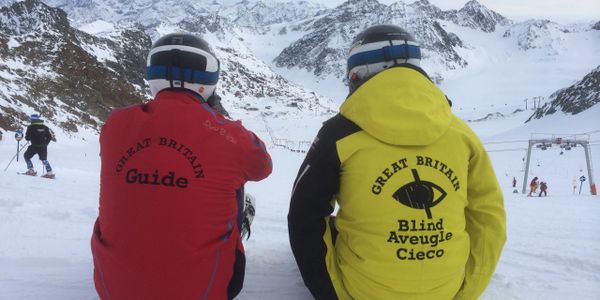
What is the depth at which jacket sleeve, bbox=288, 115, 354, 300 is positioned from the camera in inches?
85.0

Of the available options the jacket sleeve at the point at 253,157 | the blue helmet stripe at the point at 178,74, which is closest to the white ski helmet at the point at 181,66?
the blue helmet stripe at the point at 178,74

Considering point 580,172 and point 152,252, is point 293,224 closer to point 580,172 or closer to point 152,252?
point 152,252

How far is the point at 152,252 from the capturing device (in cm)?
198

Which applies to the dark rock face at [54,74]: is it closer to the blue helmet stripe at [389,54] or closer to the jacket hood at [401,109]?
the blue helmet stripe at [389,54]

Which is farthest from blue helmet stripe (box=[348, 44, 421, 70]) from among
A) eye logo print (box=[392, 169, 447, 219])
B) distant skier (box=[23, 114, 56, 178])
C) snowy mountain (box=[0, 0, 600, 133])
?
snowy mountain (box=[0, 0, 600, 133])

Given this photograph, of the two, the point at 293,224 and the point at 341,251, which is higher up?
the point at 293,224

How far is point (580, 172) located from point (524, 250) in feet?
84.0

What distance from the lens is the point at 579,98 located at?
6247cm

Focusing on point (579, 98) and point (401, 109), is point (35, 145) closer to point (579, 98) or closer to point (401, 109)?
point (401, 109)

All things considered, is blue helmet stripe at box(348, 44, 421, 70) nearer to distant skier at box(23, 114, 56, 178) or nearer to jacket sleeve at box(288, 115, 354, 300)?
jacket sleeve at box(288, 115, 354, 300)

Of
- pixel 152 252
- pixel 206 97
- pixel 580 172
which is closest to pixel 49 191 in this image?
pixel 206 97

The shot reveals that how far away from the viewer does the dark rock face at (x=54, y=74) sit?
971 inches

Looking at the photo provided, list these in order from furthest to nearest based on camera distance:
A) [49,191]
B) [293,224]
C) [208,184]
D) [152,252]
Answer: [49,191]
[293,224]
[208,184]
[152,252]

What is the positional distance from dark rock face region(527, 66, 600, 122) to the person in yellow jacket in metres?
66.7
